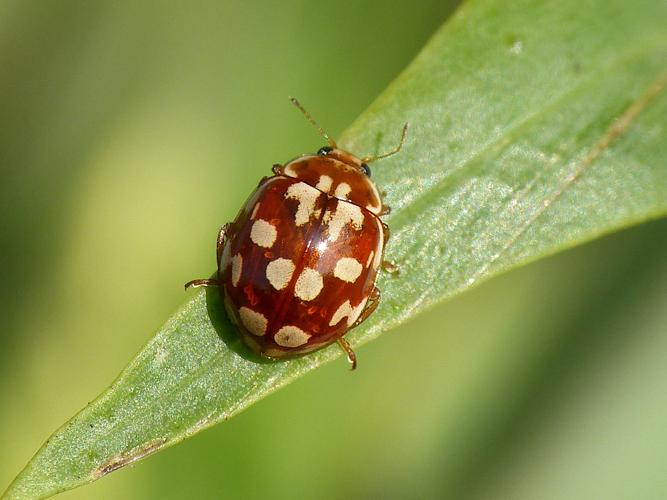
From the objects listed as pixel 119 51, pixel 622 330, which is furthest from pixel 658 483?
pixel 119 51

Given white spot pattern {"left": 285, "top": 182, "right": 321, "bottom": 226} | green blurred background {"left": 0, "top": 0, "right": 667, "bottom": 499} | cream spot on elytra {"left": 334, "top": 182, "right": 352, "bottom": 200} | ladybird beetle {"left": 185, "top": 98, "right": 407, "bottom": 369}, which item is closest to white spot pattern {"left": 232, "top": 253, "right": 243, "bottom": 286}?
ladybird beetle {"left": 185, "top": 98, "right": 407, "bottom": 369}

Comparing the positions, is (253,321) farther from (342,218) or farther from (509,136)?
(509,136)

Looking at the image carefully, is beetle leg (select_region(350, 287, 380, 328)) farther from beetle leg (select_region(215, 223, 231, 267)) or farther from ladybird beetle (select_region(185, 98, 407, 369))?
beetle leg (select_region(215, 223, 231, 267))

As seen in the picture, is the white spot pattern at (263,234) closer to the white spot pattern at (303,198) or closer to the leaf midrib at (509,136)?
the white spot pattern at (303,198)

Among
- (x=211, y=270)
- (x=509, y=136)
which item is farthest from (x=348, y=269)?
(x=211, y=270)

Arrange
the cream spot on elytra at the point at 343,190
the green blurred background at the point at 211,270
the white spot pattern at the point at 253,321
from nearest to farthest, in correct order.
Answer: the white spot pattern at the point at 253,321, the cream spot on elytra at the point at 343,190, the green blurred background at the point at 211,270

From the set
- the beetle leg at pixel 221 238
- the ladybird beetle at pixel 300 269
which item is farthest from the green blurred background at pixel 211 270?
the ladybird beetle at pixel 300 269

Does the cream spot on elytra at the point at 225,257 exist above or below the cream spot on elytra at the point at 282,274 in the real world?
above
